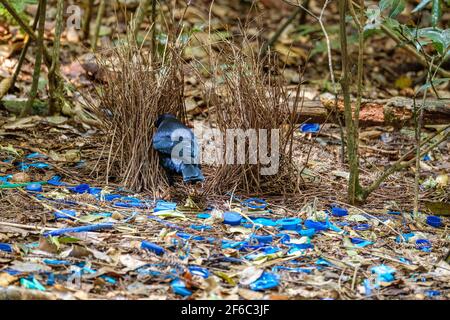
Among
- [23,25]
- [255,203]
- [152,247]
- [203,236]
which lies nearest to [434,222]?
[255,203]

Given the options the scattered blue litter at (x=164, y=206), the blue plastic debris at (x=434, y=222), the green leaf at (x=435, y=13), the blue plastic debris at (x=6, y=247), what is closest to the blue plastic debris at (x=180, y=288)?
the blue plastic debris at (x=6, y=247)

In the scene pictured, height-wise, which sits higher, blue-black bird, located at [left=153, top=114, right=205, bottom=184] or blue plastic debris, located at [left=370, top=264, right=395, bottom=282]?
blue-black bird, located at [left=153, top=114, right=205, bottom=184]

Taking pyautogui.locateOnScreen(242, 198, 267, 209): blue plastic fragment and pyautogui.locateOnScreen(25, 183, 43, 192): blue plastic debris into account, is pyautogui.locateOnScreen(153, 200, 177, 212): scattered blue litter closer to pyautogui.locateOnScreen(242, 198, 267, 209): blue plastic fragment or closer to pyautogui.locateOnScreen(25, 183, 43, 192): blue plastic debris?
pyautogui.locateOnScreen(242, 198, 267, 209): blue plastic fragment

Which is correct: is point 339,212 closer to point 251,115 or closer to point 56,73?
point 251,115

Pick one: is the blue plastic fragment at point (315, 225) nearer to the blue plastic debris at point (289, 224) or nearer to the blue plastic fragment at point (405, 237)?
the blue plastic debris at point (289, 224)

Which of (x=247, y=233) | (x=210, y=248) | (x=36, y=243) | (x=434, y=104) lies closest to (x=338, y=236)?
(x=247, y=233)

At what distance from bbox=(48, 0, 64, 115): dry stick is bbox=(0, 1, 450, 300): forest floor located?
7.1 inches

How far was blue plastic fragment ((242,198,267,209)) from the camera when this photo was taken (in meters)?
3.18

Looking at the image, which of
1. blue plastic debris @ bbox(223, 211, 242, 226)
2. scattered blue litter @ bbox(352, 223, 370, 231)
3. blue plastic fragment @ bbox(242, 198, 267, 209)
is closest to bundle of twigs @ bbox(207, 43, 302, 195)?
blue plastic fragment @ bbox(242, 198, 267, 209)

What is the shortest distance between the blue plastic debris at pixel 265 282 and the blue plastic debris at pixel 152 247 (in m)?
0.38

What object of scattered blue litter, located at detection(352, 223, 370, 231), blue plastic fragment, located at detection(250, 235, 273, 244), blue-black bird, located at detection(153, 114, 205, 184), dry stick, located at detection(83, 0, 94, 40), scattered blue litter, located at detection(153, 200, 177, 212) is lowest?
blue plastic fragment, located at detection(250, 235, 273, 244)

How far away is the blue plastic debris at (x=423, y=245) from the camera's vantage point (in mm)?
2805

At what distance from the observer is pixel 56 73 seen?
13.8 ft

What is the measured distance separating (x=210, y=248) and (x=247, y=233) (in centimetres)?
23
